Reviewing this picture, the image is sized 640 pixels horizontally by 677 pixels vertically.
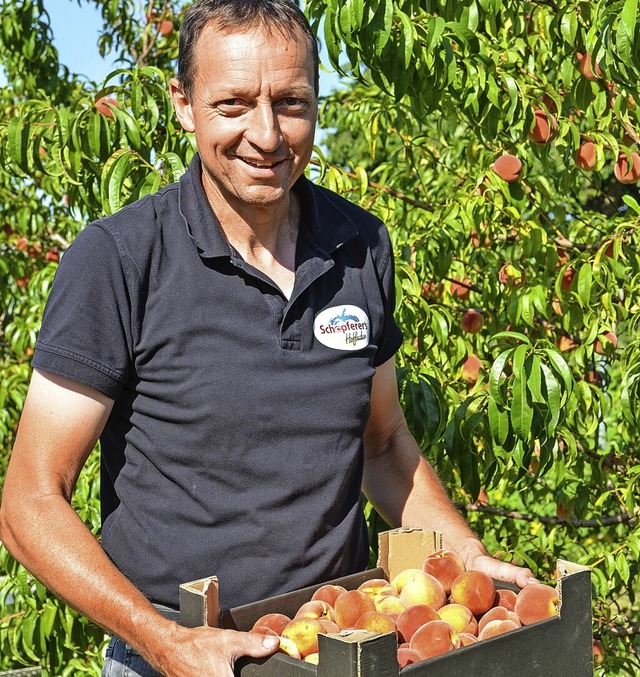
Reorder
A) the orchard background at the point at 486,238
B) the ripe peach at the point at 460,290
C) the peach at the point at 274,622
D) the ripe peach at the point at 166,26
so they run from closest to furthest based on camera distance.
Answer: the peach at the point at 274,622
the orchard background at the point at 486,238
the ripe peach at the point at 460,290
the ripe peach at the point at 166,26

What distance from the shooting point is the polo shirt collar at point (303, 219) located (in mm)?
1450

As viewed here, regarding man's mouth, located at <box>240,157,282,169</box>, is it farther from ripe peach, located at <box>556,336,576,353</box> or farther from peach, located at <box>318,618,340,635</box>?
ripe peach, located at <box>556,336,576,353</box>

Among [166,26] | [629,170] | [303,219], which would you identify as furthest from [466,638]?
[166,26]

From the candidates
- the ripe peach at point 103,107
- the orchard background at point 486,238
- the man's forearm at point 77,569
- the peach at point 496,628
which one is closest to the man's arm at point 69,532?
the man's forearm at point 77,569

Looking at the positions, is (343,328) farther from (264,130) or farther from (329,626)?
(329,626)

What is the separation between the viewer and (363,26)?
2.14 m

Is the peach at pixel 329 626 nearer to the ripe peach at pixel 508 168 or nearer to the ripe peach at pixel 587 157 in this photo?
the ripe peach at pixel 508 168

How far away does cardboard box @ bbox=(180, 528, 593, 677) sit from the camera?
1.04 meters

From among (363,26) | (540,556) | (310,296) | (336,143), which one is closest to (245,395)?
(310,296)

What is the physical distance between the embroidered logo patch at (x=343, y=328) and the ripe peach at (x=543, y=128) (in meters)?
1.26

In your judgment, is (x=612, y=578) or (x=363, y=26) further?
(x=612, y=578)

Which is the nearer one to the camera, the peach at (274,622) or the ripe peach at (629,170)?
the peach at (274,622)

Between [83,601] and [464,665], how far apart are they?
462 millimetres

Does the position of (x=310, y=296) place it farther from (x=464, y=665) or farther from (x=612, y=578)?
(x=612, y=578)
